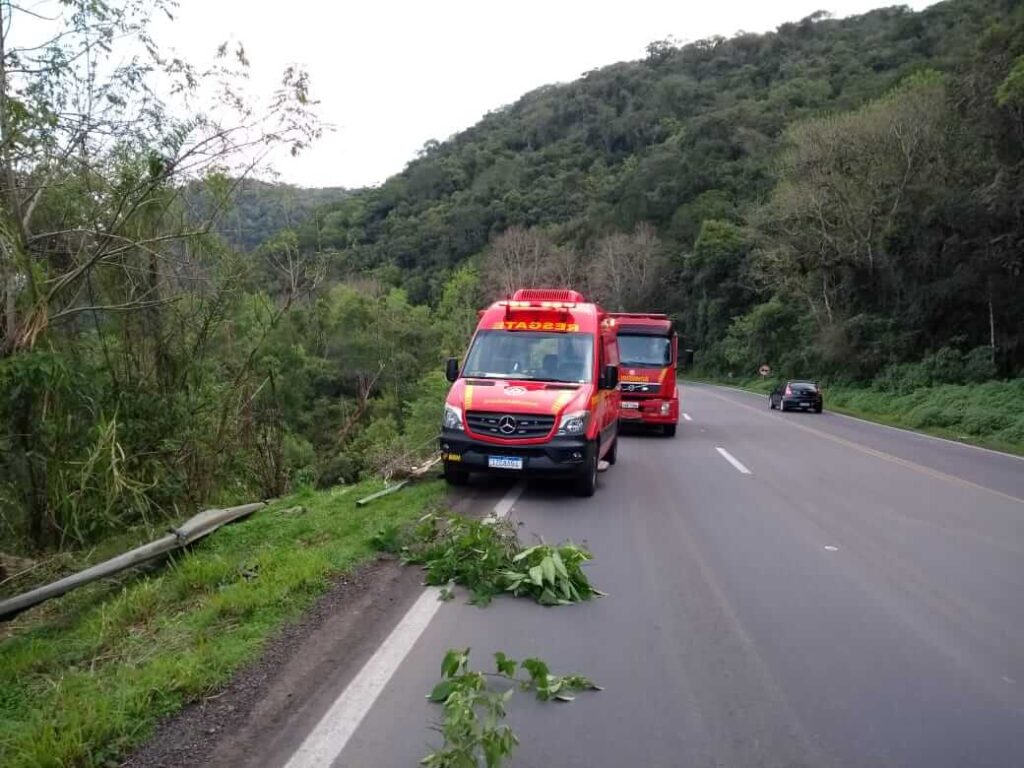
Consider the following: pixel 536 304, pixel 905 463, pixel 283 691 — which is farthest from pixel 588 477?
pixel 905 463

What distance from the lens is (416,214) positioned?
89875 millimetres

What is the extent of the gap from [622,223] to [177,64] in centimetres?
6896

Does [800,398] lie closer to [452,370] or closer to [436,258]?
[452,370]

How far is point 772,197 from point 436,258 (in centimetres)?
3986

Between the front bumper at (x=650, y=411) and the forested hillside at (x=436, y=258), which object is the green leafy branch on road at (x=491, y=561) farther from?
the front bumper at (x=650, y=411)

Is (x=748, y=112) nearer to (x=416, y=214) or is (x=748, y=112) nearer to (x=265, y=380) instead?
(x=416, y=214)

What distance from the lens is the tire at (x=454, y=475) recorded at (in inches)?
401

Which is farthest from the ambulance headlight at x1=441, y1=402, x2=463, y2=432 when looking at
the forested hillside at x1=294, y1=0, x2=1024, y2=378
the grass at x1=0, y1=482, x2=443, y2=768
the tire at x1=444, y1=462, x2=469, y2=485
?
the forested hillside at x1=294, y1=0, x2=1024, y2=378

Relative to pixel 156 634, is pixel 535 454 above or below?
above

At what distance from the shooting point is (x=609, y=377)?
1112cm

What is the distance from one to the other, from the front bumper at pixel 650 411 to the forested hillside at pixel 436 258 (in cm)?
453

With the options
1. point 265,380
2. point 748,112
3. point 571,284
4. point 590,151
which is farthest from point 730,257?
point 265,380

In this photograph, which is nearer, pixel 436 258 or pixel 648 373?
pixel 648 373

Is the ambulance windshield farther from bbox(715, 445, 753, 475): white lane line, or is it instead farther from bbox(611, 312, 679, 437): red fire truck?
bbox(611, 312, 679, 437): red fire truck
